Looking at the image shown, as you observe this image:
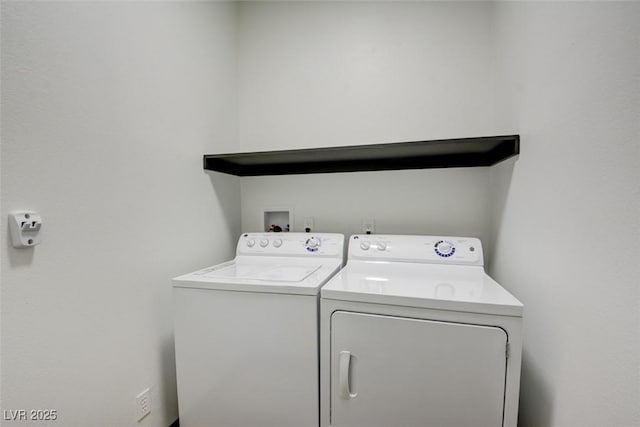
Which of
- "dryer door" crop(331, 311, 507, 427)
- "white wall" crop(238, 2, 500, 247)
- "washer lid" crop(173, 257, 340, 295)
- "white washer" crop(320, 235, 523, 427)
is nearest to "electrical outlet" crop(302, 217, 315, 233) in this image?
"white wall" crop(238, 2, 500, 247)

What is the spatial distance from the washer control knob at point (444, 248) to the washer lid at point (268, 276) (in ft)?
1.79

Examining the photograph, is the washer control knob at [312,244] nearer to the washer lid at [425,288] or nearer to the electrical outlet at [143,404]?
the washer lid at [425,288]

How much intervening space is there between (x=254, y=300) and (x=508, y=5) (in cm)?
187

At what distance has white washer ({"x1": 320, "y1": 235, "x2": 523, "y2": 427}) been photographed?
0.86 metres

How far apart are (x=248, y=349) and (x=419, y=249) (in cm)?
97

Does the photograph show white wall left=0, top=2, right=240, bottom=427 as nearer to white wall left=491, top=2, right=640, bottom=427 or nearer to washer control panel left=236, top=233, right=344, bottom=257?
washer control panel left=236, top=233, right=344, bottom=257

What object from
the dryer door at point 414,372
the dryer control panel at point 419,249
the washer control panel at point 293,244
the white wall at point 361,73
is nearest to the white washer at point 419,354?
the dryer door at point 414,372

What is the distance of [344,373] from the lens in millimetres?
969

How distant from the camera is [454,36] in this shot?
5.21ft

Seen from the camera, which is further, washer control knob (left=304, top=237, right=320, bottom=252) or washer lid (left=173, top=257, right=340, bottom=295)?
washer control knob (left=304, top=237, right=320, bottom=252)

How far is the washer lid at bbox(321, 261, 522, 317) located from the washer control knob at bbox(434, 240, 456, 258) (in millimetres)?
69

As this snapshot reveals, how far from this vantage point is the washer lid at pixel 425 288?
0.88m

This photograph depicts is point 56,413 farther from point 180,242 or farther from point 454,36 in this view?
point 454,36

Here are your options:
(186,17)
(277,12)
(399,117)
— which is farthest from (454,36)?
(186,17)
